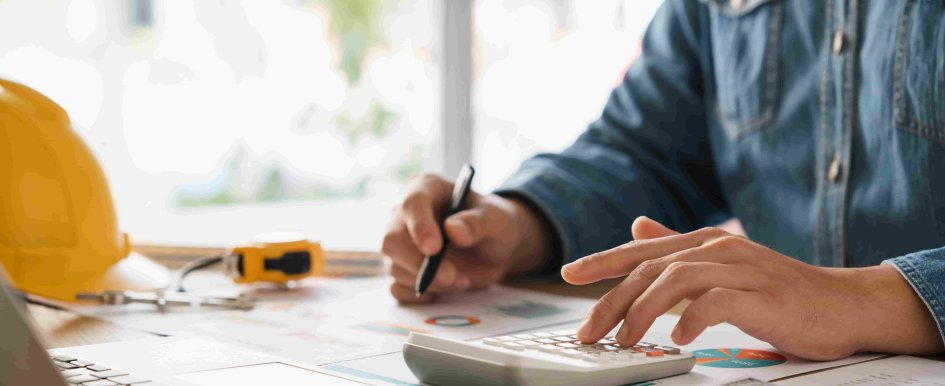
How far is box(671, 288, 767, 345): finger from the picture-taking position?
54 cm

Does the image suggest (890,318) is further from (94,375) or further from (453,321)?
(94,375)

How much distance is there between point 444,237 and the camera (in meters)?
0.84

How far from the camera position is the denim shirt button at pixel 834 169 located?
970 millimetres

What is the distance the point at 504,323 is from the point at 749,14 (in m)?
0.52

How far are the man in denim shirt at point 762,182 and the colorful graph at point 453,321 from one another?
8 centimetres

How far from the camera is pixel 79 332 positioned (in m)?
0.70

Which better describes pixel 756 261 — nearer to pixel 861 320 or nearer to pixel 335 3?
pixel 861 320

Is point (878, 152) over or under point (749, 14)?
under

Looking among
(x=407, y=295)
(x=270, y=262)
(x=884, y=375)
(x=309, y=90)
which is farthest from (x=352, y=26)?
(x=884, y=375)

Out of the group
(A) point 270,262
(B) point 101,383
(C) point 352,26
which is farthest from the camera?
(C) point 352,26

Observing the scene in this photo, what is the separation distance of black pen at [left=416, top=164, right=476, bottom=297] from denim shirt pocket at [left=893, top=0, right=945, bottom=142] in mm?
410

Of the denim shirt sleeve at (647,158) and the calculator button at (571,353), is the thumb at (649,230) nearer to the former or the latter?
the calculator button at (571,353)

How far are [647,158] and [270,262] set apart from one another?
43 centimetres

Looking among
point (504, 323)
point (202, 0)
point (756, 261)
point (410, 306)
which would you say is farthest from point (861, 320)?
point (202, 0)
